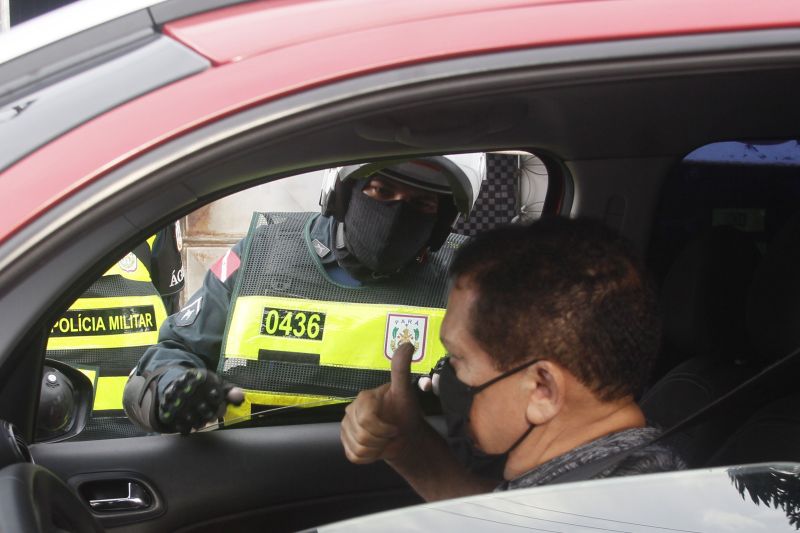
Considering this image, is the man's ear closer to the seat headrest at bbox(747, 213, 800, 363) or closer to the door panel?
the seat headrest at bbox(747, 213, 800, 363)

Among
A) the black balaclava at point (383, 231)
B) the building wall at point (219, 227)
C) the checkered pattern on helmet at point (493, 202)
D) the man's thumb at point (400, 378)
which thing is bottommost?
the man's thumb at point (400, 378)

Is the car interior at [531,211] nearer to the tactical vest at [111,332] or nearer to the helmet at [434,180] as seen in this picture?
the helmet at [434,180]

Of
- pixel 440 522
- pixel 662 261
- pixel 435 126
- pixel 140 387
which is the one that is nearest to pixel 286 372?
pixel 140 387

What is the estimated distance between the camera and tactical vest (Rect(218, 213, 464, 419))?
2.64 m

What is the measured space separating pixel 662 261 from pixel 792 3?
4.03 feet

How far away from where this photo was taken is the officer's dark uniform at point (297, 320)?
8.66ft

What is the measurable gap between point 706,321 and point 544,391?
0.68m

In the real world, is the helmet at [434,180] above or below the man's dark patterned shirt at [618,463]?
above

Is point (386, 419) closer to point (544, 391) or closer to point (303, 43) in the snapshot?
point (544, 391)

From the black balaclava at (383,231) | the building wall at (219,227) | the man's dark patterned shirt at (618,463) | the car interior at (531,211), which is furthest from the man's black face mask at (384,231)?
the building wall at (219,227)

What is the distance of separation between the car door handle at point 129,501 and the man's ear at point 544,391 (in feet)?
3.68

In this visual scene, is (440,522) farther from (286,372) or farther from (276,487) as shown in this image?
(286,372)

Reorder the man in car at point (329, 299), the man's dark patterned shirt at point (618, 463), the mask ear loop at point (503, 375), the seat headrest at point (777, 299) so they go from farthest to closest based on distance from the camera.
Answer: the man in car at point (329, 299)
the seat headrest at point (777, 299)
the mask ear loop at point (503, 375)
the man's dark patterned shirt at point (618, 463)

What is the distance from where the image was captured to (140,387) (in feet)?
7.80
